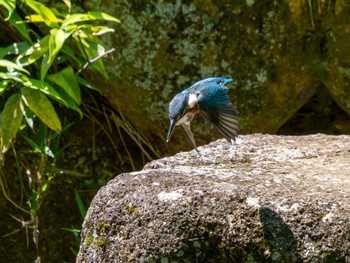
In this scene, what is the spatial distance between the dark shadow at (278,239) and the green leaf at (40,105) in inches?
77.0

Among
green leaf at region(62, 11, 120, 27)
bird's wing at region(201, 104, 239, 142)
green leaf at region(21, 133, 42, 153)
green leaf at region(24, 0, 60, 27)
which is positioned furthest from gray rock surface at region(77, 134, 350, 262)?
green leaf at region(21, 133, 42, 153)

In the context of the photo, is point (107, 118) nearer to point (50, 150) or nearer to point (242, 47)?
point (50, 150)

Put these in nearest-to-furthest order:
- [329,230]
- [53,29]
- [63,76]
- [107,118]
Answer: [329,230]
[53,29]
[63,76]
[107,118]

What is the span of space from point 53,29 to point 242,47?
1.02 metres

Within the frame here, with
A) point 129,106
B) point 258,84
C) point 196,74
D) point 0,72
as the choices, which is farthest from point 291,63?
point 0,72

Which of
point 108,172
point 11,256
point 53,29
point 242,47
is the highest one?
point 53,29

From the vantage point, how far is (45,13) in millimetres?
4180

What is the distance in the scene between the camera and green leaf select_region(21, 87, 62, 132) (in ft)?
13.8

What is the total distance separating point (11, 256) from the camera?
488cm

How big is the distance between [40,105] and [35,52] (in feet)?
0.90

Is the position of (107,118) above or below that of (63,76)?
below

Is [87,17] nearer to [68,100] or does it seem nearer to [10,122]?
[68,100]

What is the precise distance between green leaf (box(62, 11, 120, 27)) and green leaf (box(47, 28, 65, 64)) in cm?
6

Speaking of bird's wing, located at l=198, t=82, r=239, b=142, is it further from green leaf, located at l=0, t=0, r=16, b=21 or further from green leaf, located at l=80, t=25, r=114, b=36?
green leaf, located at l=0, t=0, r=16, b=21
